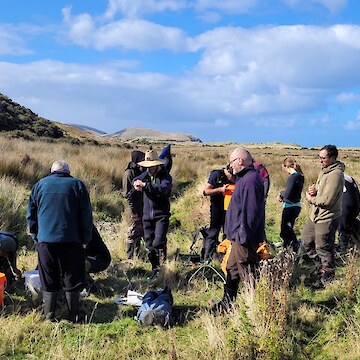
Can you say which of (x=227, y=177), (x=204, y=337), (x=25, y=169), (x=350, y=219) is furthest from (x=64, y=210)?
(x=25, y=169)

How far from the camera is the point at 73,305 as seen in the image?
493 cm

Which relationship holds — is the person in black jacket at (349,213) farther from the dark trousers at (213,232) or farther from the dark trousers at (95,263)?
the dark trousers at (95,263)

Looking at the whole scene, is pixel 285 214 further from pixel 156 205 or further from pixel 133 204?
pixel 133 204

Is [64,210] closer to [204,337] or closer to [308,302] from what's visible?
[204,337]

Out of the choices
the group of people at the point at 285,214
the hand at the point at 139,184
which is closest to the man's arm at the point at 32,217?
the hand at the point at 139,184

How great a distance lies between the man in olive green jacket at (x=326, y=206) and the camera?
573cm

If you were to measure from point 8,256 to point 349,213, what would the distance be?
538cm

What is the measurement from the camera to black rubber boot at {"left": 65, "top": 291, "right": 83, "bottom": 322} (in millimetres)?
4887

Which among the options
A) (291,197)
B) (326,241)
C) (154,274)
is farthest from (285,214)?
(154,274)

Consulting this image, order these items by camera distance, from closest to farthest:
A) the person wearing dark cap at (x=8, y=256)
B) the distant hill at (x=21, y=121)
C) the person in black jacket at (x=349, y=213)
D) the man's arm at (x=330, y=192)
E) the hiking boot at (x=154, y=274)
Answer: the person wearing dark cap at (x=8, y=256)
the man's arm at (x=330, y=192)
the hiking boot at (x=154, y=274)
the person in black jacket at (x=349, y=213)
the distant hill at (x=21, y=121)

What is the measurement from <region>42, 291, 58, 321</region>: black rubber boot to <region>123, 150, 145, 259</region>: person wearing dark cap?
241 centimetres

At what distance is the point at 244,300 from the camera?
15.2 feet

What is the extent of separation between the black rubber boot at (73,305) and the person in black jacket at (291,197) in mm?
3907

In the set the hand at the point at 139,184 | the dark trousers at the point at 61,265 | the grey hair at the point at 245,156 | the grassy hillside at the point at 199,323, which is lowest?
the grassy hillside at the point at 199,323
